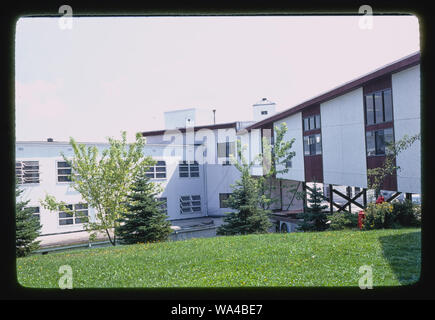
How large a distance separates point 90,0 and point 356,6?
1.80m

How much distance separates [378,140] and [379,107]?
671 millimetres

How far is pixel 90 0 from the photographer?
254 centimetres

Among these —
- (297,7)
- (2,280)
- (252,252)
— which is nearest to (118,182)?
(252,252)

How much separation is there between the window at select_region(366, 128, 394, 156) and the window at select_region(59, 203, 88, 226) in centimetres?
694

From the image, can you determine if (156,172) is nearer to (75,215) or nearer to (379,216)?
(75,215)

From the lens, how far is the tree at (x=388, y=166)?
254 inches

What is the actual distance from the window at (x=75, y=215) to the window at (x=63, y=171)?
0.75m

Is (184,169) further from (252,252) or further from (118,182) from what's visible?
(252,252)

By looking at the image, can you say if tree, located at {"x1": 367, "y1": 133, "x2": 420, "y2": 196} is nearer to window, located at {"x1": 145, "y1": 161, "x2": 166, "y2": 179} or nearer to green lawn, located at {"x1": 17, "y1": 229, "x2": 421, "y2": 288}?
green lawn, located at {"x1": 17, "y1": 229, "x2": 421, "y2": 288}

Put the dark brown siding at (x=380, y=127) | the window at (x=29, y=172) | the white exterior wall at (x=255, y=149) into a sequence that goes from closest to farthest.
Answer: the dark brown siding at (x=380, y=127) < the window at (x=29, y=172) < the white exterior wall at (x=255, y=149)

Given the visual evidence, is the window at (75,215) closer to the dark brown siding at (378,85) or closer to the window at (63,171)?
the window at (63,171)

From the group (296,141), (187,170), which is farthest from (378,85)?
(187,170)

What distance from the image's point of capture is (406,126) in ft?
20.9

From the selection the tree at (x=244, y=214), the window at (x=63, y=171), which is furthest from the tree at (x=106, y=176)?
the tree at (x=244, y=214)
